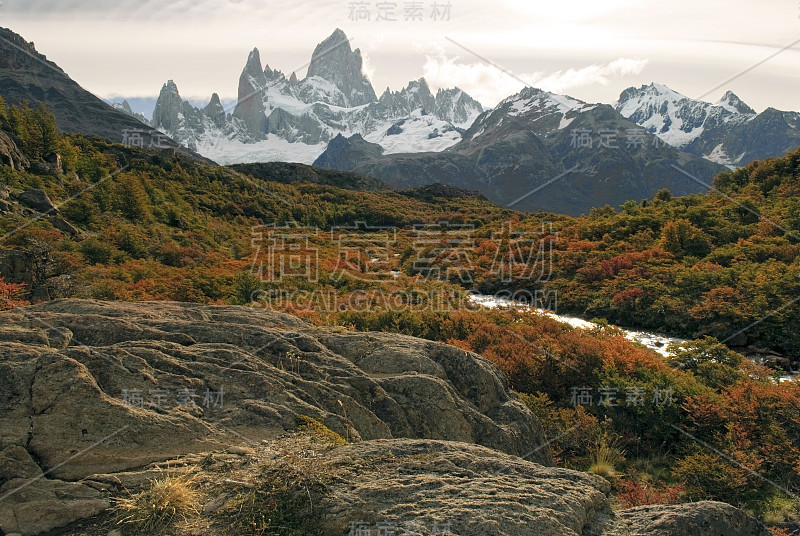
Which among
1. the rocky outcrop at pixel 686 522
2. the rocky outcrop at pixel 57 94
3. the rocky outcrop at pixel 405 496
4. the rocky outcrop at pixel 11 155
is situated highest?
the rocky outcrop at pixel 57 94

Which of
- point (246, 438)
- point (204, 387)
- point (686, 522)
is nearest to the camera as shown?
point (686, 522)

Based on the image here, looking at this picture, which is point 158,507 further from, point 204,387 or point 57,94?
point 57,94

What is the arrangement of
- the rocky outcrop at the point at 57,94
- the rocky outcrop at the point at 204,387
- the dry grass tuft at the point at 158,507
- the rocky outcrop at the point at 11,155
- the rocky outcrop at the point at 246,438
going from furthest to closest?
1. the rocky outcrop at the point at 57,94
2. the rocky outcrop at the point at 11,155
3. the rocky outcrop at the point at 204,387
4. the rocky outcrop at the point at 246,438
5. the dry grass tuft at the point at 158,507

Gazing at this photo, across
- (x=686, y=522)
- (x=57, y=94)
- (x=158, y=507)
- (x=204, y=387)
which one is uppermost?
(x=57, y=94)

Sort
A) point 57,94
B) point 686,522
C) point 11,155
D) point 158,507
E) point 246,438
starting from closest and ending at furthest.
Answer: point 158,507 → point 686,522 → point 246,438 → point 11,155 → point 57,94

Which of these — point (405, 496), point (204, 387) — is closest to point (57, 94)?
point (204, 387)

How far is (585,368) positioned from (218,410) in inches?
354

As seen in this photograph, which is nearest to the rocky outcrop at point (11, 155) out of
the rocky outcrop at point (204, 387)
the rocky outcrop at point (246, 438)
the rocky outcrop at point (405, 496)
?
the rocky outcrop at point (204, 387)

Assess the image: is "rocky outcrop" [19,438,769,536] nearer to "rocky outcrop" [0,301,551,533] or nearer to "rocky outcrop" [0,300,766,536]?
"rocky outcrop" [0,300,766,536]

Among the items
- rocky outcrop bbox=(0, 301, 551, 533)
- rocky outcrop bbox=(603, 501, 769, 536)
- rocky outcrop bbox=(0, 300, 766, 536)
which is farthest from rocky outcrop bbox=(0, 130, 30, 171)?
rocky outcrop bbox=(603, 501, 769, 536)

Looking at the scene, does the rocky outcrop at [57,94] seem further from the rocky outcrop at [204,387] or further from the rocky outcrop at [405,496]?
the rocky outcrop at [405,496]

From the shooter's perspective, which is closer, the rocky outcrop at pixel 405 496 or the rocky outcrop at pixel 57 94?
the rocky outcrop at pixel 405 496

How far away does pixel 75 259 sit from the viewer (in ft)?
49.1

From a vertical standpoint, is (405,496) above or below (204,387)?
below
